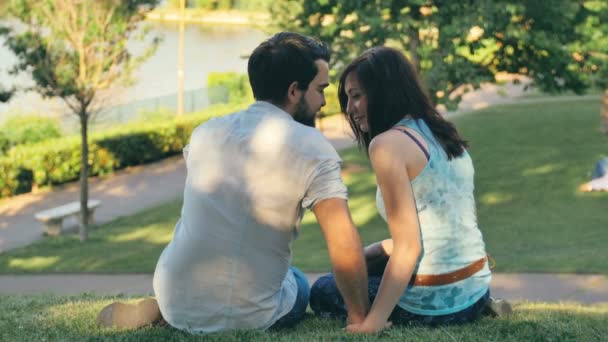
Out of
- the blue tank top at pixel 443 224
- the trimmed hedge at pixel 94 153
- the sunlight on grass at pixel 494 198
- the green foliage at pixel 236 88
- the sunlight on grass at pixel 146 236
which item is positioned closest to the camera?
the blue tank top at pixel 443 224

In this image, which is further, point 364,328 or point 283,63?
point 364,328

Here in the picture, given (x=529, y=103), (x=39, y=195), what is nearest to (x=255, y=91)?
(x=39, y=195)

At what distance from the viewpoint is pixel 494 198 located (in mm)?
14125

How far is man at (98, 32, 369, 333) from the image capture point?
11.1ft

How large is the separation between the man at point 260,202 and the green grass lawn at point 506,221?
562 cm

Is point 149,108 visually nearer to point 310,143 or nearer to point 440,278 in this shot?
point 440,278

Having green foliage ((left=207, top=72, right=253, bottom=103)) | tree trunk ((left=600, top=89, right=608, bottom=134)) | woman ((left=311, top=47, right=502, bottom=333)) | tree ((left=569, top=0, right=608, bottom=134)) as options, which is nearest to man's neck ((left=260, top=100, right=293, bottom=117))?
woman ((left=311, top=47, right=502, bottom=333))

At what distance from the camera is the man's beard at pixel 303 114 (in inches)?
140

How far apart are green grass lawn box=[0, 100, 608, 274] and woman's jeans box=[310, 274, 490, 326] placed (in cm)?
501

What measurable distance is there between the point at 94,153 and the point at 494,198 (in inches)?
299

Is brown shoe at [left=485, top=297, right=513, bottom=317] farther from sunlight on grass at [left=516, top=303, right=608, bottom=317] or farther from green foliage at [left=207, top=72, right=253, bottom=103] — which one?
green foliage at [left=207, top=72, right=253, bottom=103]

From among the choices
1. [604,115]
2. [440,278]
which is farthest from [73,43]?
[604,115]

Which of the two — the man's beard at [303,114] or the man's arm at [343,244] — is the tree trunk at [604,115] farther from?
the man's arm at [343,244]

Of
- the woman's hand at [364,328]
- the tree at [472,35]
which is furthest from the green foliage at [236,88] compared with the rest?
the woman's hand at [364,328]
